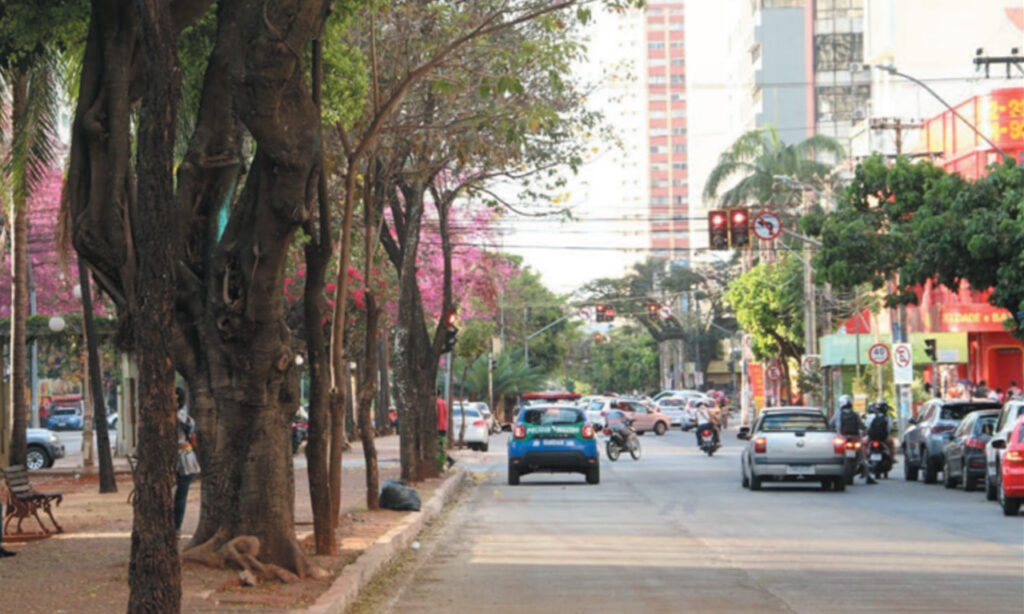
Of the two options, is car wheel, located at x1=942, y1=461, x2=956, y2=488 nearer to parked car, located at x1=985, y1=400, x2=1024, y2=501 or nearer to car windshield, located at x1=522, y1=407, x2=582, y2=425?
parked car, located at x1=985, y1=400, x2=1024, y2=501

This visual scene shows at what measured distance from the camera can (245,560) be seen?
14016 mm

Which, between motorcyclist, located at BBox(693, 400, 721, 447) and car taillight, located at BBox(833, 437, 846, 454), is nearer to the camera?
car taillight, located at BBox(833, 437, 846, 454)

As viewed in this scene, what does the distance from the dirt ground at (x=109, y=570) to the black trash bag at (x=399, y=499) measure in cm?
30

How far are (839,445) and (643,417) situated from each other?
4269cm

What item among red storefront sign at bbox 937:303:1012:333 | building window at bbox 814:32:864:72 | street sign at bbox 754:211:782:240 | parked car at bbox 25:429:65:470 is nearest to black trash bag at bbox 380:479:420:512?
street sign at bbox 754:211:782:240

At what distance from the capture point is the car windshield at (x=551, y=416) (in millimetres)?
32438

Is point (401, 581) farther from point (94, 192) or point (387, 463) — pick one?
point (387, 463)

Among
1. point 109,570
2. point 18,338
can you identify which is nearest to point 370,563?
point 109,570

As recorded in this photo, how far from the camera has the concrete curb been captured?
12270 millimetres

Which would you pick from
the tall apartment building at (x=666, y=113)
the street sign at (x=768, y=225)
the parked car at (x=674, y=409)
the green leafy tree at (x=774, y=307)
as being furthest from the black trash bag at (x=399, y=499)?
the tall apartment building at (x=666, y=113)

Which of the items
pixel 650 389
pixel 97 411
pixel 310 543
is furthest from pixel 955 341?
pixel 650 389

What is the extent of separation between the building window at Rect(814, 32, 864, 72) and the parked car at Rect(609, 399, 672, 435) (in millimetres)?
42387

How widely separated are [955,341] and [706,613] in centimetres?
4386

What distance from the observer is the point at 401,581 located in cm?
1538
